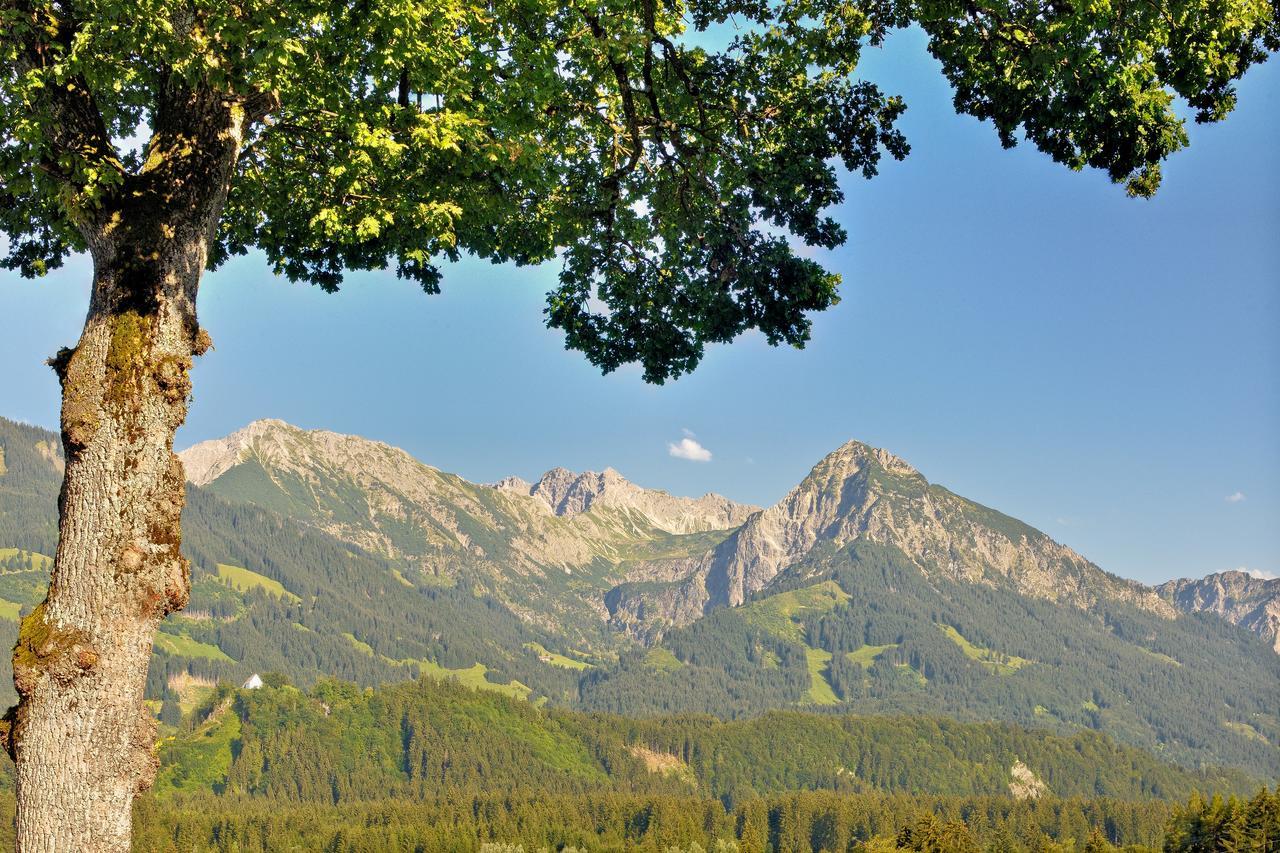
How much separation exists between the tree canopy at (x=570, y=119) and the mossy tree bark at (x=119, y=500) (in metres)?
0.28

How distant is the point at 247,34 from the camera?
9.51m

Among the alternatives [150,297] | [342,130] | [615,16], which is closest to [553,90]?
[615,16]

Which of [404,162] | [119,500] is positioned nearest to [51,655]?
[119,500]

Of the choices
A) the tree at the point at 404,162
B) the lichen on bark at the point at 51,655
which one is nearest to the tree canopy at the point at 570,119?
the tree at the point at 404,162

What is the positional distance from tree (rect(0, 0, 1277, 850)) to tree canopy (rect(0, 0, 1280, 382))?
0.05 m

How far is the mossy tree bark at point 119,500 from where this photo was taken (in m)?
9.19

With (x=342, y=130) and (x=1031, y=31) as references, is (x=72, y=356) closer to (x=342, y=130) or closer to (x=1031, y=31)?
(x=342, y=130)

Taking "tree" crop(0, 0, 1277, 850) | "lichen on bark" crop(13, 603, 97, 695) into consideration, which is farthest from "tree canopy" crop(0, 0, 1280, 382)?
"lichen on bark" crop(13, 603, 97, 695)

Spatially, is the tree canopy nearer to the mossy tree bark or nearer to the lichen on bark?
the mossy tree bark

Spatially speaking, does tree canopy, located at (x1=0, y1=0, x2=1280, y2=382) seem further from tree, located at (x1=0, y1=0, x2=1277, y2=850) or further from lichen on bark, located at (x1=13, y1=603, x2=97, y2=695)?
lichen on bark, located at (x1=13, y1=603, x2=97, y2=695)

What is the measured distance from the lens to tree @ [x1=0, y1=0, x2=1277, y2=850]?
9461 mm

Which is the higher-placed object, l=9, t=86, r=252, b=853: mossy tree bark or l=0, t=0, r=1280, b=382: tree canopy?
l=0, t=0, r=1280, b=382: tree canopy

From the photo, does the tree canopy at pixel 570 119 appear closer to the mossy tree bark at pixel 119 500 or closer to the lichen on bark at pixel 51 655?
the mossy tree bark at pixel 119 500

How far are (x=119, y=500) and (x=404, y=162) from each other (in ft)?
20.0
